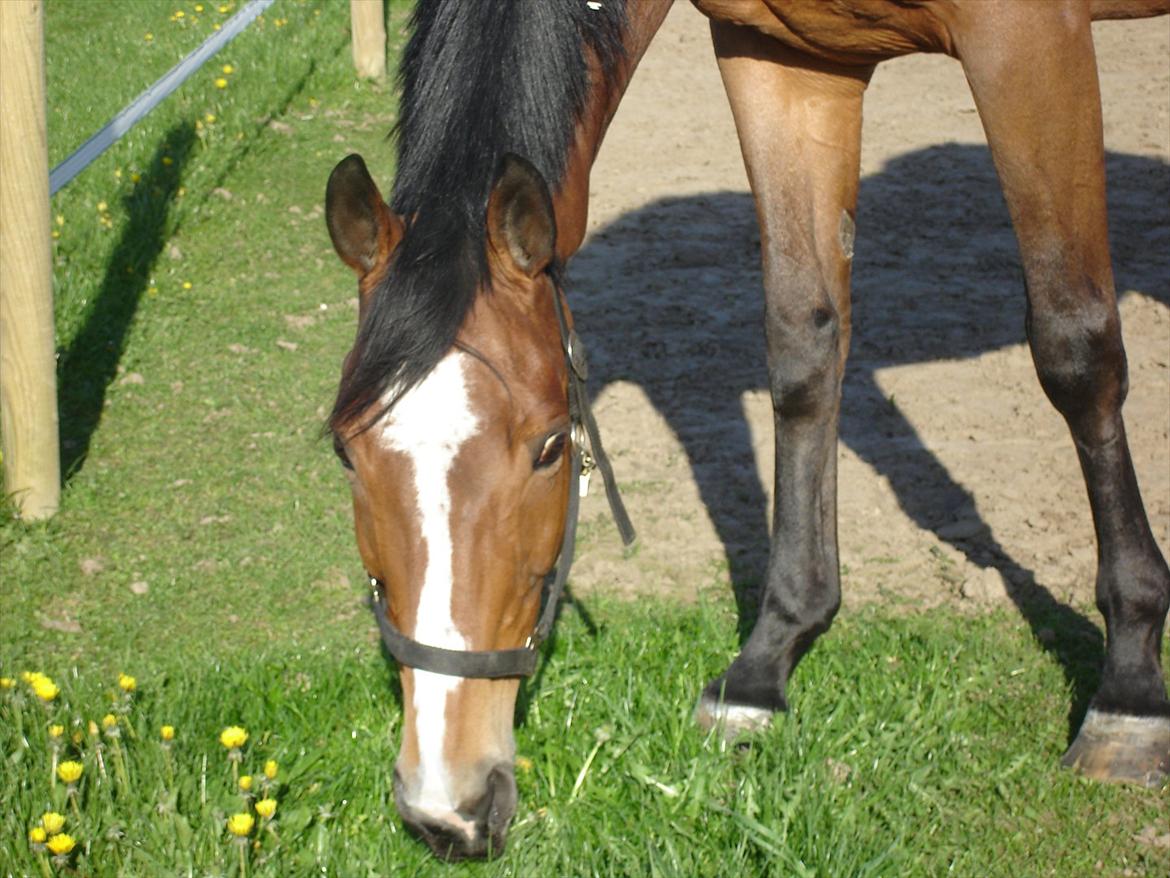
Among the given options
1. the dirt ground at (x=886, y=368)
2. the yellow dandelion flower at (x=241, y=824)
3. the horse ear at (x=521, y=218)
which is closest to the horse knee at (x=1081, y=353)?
the dirt ground at (x=886, y=368)

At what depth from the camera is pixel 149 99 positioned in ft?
21.2

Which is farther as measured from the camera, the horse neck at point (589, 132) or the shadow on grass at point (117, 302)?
the shadow on grass at point (117, 302)

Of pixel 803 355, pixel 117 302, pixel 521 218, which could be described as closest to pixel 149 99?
pixel 117 302

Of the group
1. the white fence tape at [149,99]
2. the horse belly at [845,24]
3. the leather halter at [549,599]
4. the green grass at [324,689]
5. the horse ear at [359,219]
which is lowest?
the green grass at [324,689]

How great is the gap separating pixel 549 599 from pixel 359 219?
75 centimetres

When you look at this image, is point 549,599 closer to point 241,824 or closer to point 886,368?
point 241,824

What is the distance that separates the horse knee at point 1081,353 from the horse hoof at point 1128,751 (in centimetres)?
64

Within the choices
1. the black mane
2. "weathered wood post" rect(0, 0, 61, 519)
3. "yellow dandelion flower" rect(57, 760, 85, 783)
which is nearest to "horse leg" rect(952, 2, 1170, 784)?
the black mane

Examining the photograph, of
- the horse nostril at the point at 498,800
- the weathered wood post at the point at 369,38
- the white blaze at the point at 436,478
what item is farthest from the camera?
the weathered wood post at the point at 369,38

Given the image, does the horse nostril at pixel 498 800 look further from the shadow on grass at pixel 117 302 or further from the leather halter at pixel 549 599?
the shadow on grass at pixel 117 302

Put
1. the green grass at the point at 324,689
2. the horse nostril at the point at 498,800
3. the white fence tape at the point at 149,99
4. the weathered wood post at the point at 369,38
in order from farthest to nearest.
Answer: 1. the weathered wood post at the point at 369,38
2. the white fence tape at the point at 149,99
3. the green grass at the point at 324,689
4. the horse nostril at the point at 498,800

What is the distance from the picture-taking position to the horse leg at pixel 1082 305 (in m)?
2.88

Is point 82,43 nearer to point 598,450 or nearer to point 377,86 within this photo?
point 377,86

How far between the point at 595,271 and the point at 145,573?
264cm
